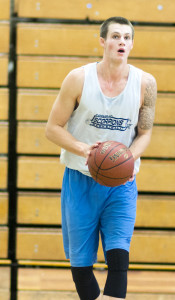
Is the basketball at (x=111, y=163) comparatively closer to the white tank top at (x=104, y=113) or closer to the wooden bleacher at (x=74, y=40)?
the white tank top at (x=104, y=113)

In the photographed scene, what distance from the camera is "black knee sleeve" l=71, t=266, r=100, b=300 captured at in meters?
2.57

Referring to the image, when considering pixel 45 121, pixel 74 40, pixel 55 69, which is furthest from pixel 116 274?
pixel 74 40

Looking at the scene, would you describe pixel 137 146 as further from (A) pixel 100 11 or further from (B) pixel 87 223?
(A) pixel 100 11

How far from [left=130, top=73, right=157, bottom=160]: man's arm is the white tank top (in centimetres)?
4

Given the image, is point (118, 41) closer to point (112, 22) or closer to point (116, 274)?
point (112, 22)

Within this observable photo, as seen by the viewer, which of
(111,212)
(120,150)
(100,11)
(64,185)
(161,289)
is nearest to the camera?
(120,150)

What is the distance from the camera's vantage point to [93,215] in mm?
2559

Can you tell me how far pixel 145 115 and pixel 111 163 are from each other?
0.42 meters

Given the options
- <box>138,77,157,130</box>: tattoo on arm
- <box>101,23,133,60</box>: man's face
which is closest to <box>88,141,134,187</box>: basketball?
<box>138,77,157,130</box>: tattoo on arm

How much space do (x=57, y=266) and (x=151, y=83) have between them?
7.75ft

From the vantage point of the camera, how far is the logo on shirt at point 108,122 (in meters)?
2.49

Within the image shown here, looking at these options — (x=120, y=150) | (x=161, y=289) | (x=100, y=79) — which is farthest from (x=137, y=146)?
(x=161, y=289)

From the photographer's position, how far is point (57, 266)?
4363 millimetres

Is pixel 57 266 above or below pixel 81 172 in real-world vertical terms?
below
